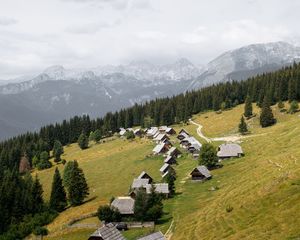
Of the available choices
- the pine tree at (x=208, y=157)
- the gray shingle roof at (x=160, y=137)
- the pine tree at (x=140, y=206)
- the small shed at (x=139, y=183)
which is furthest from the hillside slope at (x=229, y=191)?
the gray shingle roof at (x=160, y=137)

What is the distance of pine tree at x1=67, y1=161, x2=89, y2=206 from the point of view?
11356 cm

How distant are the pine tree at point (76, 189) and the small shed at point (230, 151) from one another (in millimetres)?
36137

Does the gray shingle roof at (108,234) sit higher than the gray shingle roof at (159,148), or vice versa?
the gray shingle roof at (108,234)

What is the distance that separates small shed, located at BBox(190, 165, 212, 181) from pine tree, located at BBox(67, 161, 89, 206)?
2851cm

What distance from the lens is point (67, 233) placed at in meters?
89.2

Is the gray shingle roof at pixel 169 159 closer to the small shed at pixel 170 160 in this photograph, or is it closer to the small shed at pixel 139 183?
the small shed at pixel 170 160

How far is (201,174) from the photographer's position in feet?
338

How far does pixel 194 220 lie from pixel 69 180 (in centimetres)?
5203

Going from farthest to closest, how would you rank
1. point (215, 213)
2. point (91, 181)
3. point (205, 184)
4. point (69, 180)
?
1. point (91, 181)
2. point (69, 180)
3. point (205, 184)
4. point (215, 213)

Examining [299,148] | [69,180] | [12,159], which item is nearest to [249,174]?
[299,148]

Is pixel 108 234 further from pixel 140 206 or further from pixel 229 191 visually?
pixel 229 191

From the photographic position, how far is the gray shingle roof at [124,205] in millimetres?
89438

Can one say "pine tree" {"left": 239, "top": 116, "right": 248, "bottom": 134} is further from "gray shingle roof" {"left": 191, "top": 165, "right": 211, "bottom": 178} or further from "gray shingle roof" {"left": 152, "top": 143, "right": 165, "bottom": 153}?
"gray shingle roof" {"left": 191, "top": 165, "right": 211, "bottom": 178}

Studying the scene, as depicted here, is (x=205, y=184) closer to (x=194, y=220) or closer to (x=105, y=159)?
(x=194, y=220)
